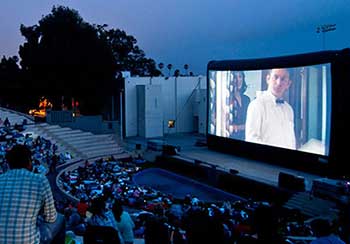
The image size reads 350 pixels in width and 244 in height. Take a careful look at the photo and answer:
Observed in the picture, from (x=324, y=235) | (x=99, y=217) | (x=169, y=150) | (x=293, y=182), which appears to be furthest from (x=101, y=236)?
(x=169, y=150)

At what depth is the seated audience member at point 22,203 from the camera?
8.20 feet

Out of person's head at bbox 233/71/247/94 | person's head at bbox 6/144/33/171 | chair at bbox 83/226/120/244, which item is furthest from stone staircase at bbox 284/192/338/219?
person's head at bbox 6/144/33/171

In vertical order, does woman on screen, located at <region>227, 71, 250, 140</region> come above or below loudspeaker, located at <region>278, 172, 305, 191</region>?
above

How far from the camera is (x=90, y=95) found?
34969mm

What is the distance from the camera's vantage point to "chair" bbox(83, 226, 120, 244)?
3.73 meters

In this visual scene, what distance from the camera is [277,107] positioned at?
874 inches

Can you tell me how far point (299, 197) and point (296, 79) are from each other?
6.95m

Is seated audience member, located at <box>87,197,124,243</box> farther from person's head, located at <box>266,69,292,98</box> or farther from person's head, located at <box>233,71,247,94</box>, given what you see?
person's head, located at <box>233,71,247,94</box>

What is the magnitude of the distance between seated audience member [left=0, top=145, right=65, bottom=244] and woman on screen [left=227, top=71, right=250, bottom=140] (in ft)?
72.6

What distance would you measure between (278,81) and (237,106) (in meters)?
3.40

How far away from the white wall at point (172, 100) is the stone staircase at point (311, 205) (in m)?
22.1

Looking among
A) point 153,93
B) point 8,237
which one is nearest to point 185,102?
point 153,93

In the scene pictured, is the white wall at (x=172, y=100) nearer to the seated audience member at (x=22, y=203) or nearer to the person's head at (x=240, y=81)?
the person's head at (x=240, y=81)

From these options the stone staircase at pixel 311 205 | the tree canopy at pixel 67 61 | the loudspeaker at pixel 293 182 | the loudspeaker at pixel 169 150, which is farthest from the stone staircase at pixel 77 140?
Answer: the stone staircase at pixel 311 205
